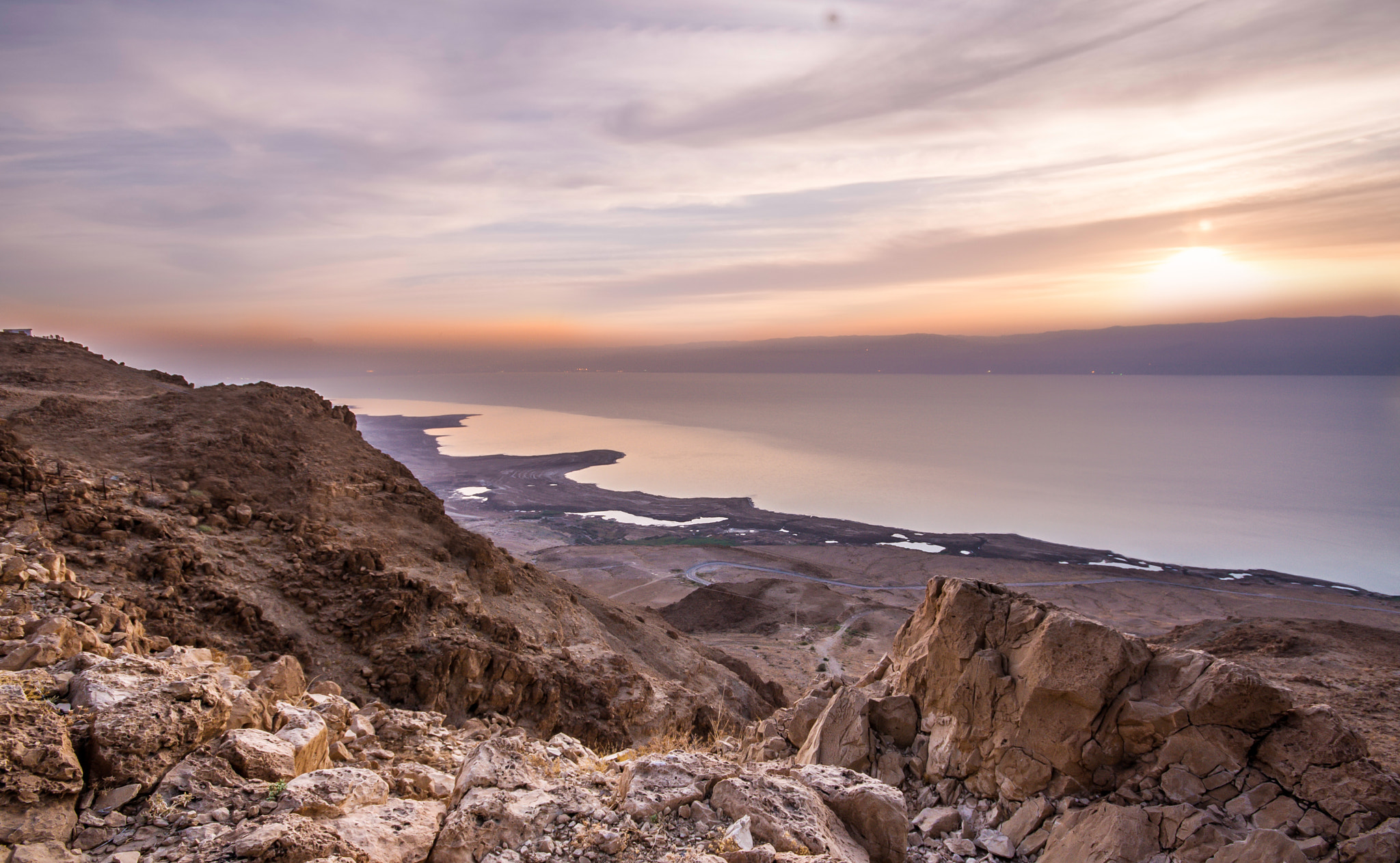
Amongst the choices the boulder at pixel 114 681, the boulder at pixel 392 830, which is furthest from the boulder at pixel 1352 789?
the boulder at pixel 114 681

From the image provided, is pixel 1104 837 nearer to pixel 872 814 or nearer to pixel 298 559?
pixel 872 814

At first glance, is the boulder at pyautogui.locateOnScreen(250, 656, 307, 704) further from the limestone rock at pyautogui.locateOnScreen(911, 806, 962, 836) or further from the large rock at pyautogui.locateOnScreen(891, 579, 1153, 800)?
the large rock at pyautogui.locateOnScreen(891, 579, 1153, 800)

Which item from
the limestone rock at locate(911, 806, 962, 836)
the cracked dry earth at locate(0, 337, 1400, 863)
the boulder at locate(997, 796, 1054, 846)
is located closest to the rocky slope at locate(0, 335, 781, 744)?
the cracked dry earth at locate(0, 337, 1400, 863)

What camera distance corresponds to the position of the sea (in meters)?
53.4

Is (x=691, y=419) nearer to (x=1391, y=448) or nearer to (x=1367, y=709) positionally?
(x=1391, y=448)

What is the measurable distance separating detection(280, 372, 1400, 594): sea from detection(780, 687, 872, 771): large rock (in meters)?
50.0

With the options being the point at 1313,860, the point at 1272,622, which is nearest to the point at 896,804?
the point at 1313,860

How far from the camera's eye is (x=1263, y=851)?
532 centimetres

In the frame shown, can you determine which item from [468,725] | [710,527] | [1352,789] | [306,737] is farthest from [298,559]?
[710,527]

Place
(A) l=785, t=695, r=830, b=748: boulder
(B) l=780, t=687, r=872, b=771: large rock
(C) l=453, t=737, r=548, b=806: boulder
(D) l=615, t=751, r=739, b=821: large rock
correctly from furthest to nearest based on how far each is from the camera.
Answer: (A) l=785, t=695, r=830, b=748: boulder, (B) l=780, t=687, r=872, b=771: large rock, (C) l=453, t=737, r=548, b=806: boulder, (D) l=615, t=751, r=739, b=821: large rock

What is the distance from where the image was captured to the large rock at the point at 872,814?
5.57 meters

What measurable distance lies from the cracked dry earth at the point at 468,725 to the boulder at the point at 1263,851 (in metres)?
0.02

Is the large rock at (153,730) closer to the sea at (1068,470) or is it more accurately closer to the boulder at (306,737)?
the boulder at (306,737)

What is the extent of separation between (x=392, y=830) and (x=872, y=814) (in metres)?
3.76
